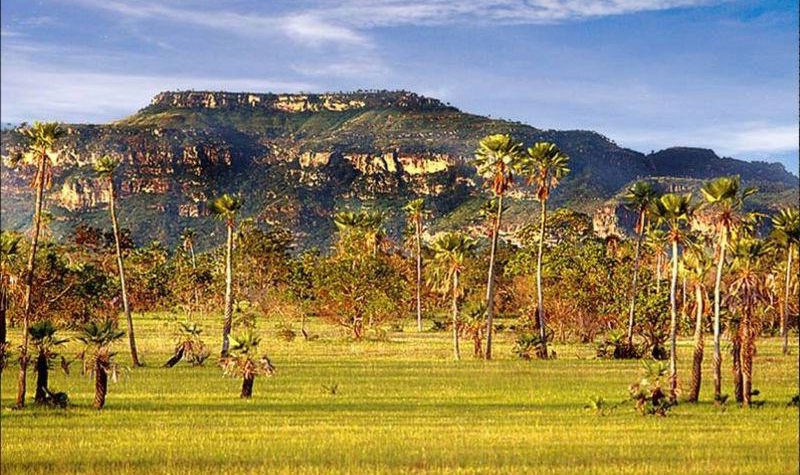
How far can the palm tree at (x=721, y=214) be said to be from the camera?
3971 centimetres

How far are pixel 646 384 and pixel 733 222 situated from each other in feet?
26.2

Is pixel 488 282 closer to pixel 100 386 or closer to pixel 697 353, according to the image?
pixel 697 353

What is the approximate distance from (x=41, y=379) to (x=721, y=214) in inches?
957

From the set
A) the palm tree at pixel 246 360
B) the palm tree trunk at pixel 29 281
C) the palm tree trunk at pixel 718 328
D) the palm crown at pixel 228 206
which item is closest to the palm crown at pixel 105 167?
the palm crown at pixel 228 206

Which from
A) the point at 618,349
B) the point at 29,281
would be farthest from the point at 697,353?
the point at 618,349

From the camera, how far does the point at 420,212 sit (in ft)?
425

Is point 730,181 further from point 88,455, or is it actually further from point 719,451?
point 88,455

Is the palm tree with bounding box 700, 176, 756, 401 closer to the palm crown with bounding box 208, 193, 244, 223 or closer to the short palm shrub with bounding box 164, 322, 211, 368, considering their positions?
the short palm shrub with bounding box 164, 322, 211, 368

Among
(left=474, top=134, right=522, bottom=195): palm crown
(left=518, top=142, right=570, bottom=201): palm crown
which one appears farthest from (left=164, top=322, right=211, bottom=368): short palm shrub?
(left=518, top=142, right=570, bottom=201): palm crown

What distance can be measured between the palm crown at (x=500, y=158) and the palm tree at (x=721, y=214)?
27368mm

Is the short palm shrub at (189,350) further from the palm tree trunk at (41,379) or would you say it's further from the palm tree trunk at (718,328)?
the palm tree trunk at (718,328)

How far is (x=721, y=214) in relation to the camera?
40.8 m

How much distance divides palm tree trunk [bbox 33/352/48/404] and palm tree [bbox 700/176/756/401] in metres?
22.8

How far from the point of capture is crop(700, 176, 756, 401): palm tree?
39.7m
